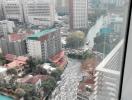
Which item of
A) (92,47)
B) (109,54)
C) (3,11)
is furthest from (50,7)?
(109,54)

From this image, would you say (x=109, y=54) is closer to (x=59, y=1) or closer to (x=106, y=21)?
(x=106, y=21)

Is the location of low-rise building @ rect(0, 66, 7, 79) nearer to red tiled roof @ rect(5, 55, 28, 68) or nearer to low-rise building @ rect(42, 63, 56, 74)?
red tiled roof @ rect(5, 55, 28, 68)

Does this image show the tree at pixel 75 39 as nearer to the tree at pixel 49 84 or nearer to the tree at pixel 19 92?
the tree at pixel 49 84

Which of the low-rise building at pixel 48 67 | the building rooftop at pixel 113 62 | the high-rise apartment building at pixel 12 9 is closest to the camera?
the high-rise apartment building at pixel 12 9

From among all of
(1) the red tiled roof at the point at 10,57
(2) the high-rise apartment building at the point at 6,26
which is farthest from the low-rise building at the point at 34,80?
(2) the high-rise apartment building at the point at 6,26

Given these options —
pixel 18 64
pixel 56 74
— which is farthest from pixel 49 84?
pixel 18 64

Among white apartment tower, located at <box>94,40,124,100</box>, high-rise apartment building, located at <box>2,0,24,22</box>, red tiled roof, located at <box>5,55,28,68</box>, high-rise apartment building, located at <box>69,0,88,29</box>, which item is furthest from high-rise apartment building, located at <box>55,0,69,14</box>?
white apartment tower, located at <box>94,40,124,100</box>

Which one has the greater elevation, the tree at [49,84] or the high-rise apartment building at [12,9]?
the high-rise apartment building at [12,9]
